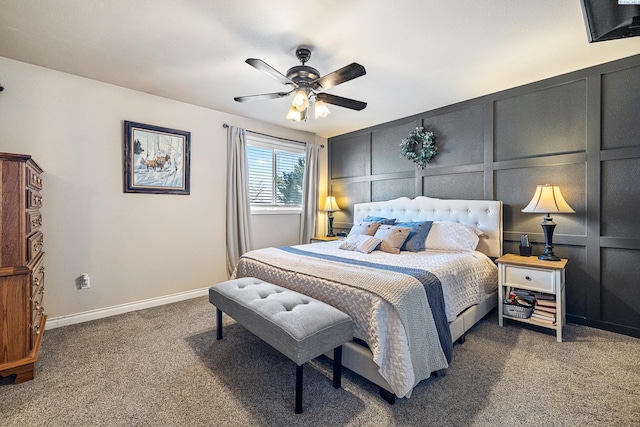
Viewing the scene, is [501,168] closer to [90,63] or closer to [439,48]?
[439,48]

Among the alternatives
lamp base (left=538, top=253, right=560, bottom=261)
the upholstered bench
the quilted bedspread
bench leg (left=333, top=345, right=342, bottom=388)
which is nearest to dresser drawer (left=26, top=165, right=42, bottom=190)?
the upholstered bench

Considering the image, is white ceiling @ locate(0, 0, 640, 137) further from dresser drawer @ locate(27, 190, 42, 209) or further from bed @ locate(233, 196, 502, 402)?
bed @ locate(233, 196, 502, 402)

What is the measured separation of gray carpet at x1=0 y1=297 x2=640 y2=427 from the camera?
156 cm

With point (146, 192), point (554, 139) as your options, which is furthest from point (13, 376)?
point (554, 139)

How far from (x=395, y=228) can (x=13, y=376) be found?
3378 mm

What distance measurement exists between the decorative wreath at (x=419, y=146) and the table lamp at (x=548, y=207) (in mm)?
1364

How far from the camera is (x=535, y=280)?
2.57m

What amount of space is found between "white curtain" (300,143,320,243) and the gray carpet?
2.53 m

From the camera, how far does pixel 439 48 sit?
7.80 ft

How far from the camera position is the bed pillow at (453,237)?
306 centimetres

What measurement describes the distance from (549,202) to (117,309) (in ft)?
15.1

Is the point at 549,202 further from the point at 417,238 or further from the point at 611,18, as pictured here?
the point at 611,18

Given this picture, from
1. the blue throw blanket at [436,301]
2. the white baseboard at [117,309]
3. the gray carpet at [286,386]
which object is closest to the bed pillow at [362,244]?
the blue throw blanket at [436,301]

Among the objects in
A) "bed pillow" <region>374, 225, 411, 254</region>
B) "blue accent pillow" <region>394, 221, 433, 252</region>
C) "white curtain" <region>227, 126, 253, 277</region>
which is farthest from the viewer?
"white curtain" <region>227, 126, 253, 277</region>
